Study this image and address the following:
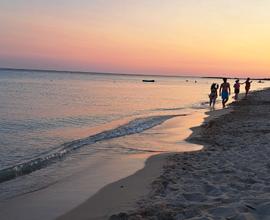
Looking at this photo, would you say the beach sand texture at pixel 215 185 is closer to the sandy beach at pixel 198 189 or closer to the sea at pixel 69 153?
the sandy beach at pixel 198 189

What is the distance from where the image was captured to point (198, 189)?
6668mm

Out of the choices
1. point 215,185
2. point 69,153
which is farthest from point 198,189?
point 69,153

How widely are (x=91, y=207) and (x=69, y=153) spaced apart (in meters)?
5.80

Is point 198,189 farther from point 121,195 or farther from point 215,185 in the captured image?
point 121,195

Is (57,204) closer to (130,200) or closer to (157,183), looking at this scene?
(130,200)

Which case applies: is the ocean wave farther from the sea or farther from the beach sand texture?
the beach sand texture

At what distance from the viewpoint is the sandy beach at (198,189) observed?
17.5 ft

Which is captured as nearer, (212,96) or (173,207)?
(173,207)

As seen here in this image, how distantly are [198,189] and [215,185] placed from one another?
37 centimetres

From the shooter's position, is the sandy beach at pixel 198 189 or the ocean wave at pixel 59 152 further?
the ocean wave at pixel 59 152

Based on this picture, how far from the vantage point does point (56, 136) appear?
1538 centimetres

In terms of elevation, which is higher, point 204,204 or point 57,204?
point 204,204

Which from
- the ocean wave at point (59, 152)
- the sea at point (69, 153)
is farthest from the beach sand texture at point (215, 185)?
the ocean wave at point (59, 152)

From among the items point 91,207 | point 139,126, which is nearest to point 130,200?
point 91,207
